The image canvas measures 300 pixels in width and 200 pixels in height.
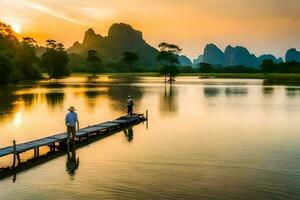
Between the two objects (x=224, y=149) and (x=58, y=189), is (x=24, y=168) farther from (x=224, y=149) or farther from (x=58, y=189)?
(x=224, y=149)

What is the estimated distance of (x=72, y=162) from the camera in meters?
25.4

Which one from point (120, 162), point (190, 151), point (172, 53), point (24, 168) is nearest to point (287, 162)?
point (190, 151)

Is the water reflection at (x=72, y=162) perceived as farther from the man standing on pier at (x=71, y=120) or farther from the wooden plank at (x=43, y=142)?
the wooden plank at (x=43, y=142)

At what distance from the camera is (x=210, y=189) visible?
64.3 feet

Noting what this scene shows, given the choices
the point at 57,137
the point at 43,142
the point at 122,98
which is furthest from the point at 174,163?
the point at 122,98

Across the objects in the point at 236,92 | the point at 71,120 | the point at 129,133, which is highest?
the point at 71,120

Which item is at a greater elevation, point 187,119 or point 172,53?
A: point 172,53

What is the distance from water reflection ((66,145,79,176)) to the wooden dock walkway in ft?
3.67

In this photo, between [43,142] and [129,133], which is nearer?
[43,142]

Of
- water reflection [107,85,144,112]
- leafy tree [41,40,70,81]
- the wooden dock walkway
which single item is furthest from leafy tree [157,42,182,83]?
the wooden dock walkway

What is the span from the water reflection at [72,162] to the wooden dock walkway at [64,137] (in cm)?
112

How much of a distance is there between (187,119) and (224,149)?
17117mm

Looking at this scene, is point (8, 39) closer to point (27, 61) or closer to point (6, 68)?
point (27, 61)

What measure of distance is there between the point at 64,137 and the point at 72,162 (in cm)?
448
